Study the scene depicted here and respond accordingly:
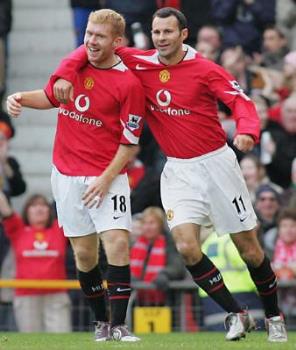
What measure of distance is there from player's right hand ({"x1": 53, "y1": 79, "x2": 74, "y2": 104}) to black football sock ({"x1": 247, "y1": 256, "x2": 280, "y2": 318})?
1.94 m

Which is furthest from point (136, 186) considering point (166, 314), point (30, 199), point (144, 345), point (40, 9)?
point (144, 345)

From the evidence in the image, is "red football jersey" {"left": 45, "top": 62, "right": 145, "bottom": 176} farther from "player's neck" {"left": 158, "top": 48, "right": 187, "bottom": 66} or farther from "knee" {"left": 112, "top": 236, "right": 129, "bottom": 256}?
"knee" {"left": 112, "top": 236, "right": 129, "bottom": 256}

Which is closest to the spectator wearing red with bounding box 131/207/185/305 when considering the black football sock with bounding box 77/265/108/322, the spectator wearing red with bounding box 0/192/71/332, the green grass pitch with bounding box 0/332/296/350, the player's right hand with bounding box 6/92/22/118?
the spectator wearing red with bounding box 0/192/71/332

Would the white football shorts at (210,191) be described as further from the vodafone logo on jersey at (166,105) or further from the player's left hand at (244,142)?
the player's left hand at (244,142)

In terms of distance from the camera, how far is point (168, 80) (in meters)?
11.4

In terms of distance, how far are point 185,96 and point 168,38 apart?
1.50ft

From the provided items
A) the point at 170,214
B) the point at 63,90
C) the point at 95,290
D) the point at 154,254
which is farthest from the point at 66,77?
the point at 154,254

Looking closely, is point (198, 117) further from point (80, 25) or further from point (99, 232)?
point (80, 25)

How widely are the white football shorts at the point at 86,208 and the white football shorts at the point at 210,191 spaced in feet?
1.20

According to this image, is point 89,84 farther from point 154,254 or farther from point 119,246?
point 154,254

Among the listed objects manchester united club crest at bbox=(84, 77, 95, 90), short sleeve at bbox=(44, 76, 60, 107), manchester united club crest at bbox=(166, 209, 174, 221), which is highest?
manchester united club crest at bbox=(84, 77, 95, 90)

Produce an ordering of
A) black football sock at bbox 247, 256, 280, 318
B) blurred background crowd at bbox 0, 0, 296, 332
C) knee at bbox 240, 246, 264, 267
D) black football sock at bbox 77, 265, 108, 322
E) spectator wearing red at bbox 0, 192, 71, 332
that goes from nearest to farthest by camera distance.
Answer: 1. knee at bbox 240, 246, 264, 267
2. black football sock at bbox 247, 256, 280, 318
3. black football sock at bbox 77, 265, 108, 322
4. blurred background crowd at bbox 0, 0, 296, 332
5. spectator wearing red at bbox 0, 192, 71, 332

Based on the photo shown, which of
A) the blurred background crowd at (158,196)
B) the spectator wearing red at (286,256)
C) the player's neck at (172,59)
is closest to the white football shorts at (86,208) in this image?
the player's neck at (172,59)

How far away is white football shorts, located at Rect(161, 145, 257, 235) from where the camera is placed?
11.3 metres
